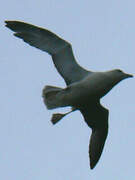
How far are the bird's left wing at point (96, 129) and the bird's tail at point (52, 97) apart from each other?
1.11 m

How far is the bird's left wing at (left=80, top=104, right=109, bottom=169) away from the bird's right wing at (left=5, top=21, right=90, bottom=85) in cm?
106

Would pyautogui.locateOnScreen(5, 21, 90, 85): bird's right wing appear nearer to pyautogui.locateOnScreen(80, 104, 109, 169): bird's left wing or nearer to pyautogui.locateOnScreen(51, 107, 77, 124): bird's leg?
pyautogui.locateOnScreen(51, 107, 77, 124): bird's leg

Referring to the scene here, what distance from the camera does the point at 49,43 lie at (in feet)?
35.4

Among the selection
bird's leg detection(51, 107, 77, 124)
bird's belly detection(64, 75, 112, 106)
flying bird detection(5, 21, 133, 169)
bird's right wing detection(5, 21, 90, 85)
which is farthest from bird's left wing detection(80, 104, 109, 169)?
bird's belly detection(64, 75, 112, 106)

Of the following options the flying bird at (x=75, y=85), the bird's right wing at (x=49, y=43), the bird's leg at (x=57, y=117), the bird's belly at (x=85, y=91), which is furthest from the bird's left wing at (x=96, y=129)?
the bird's belly at (x=85, y=91)

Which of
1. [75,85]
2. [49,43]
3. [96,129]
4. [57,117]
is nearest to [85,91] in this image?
[75,85]

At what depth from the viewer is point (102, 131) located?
463 inches

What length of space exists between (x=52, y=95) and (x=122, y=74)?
1.28 metres

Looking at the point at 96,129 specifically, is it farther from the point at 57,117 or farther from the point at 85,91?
the point at 85,91

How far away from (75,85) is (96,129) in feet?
6.37

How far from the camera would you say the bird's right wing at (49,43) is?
10711 mm

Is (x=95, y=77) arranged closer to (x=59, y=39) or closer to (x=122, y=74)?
(x=122, y=74)

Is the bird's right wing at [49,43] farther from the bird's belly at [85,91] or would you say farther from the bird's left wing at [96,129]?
the bird's left wing at [96,129]

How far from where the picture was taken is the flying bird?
394 inches
